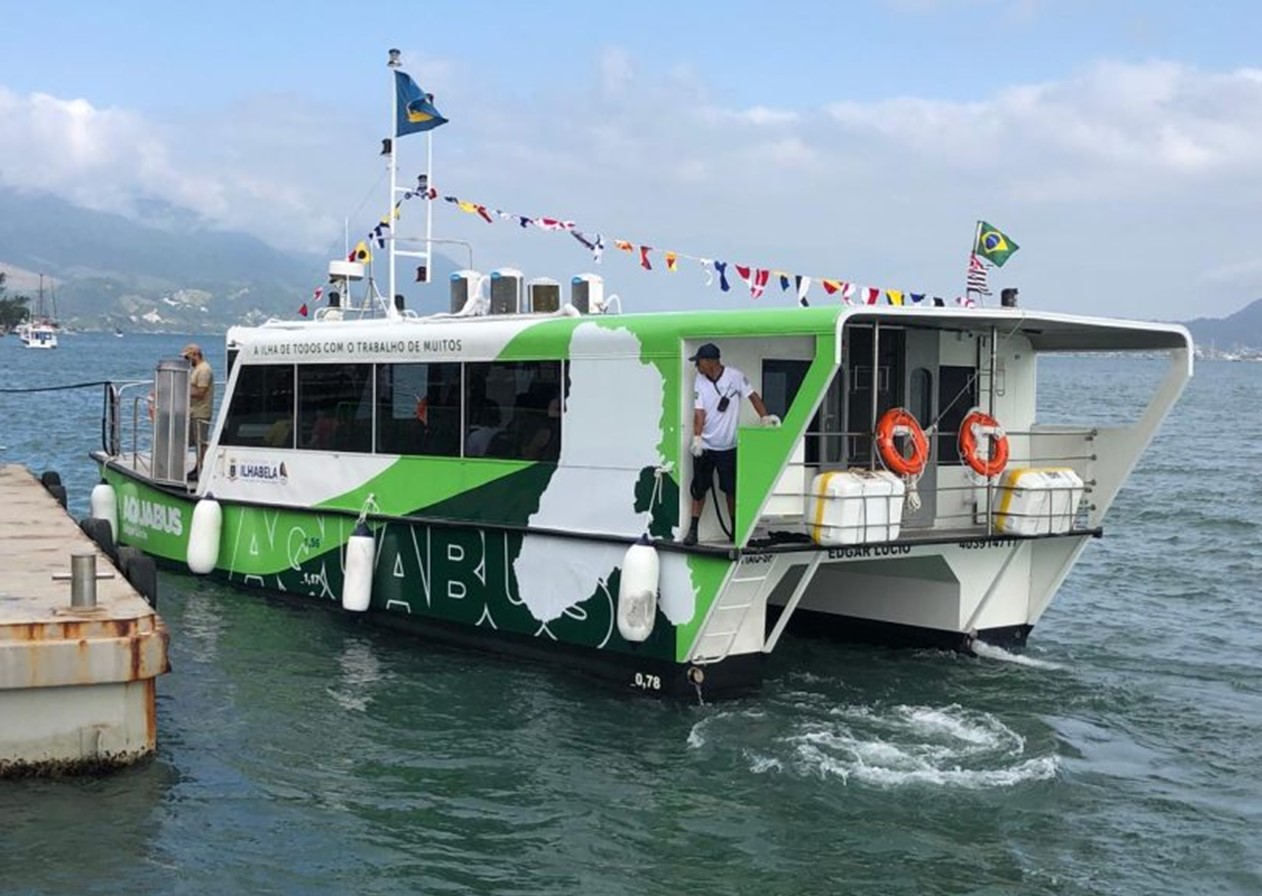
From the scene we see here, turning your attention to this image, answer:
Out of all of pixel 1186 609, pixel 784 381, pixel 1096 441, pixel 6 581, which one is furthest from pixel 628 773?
pixel 1186 609

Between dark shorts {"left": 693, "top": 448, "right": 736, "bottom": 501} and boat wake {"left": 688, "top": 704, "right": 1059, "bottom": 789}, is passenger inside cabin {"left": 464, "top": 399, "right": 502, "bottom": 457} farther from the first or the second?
boat wake {"left": 688, "top": 704, "right": 1059, "bottom": 789}

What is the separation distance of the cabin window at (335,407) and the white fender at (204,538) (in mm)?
1363

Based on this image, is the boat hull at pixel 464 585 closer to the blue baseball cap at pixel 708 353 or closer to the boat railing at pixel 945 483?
the boat railing at pixel 945 483

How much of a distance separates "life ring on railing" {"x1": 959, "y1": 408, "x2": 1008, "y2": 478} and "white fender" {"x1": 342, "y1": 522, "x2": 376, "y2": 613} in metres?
4.89

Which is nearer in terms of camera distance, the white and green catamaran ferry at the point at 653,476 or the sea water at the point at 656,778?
the sea water at the point at 656,778

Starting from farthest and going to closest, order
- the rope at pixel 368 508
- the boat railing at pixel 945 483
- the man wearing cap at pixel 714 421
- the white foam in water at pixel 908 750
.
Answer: the rope at pixel 368 508 → the boat railing at pixel 945 483 → the man wearing cap at pixel 714 421 → the white foam in water at pixel 908 750

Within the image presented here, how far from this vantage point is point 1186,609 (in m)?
15.0

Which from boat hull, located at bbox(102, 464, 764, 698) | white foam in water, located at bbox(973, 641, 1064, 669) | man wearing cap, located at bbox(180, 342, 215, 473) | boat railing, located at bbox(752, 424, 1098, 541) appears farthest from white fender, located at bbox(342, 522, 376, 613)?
white foam in water, located at bbox(973, 641, 1064, 669)

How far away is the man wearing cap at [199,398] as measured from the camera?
47.3 ft

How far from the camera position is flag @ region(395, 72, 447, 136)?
1372cm

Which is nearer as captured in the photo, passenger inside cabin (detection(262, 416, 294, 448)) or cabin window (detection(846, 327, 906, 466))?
cabin window (detection(846, 327, 906, 466))

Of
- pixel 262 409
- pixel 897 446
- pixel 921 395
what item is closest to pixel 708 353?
pixel 897 446

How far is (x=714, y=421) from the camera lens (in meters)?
9.56

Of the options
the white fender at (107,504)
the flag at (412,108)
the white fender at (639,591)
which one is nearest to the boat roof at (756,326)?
the white fender at (639,591)
